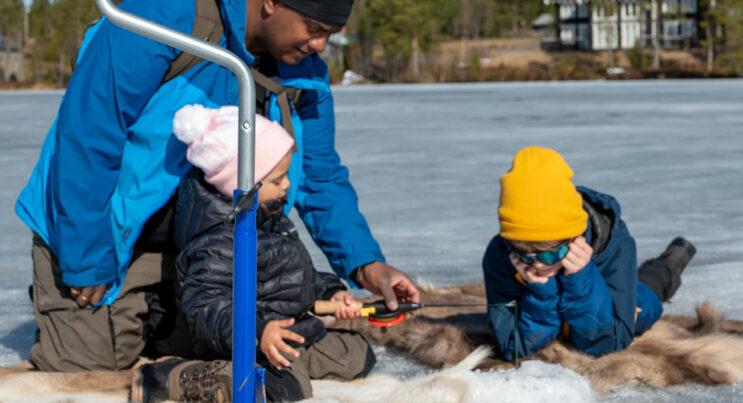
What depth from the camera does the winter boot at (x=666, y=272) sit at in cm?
319

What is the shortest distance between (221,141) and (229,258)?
29cm

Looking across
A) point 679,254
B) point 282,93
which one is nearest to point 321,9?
point 282,93

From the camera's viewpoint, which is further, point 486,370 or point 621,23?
point 621,23

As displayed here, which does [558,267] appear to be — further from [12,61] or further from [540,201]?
[12,61]

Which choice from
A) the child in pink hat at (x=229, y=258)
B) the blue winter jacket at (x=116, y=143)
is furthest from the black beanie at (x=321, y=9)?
the child in pink hat at (x=229, y=258)

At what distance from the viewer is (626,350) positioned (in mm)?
2578

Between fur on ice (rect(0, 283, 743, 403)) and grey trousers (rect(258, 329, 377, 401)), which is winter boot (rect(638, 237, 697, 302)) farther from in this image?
grey trousers (rect(258, 329, 377, 401))

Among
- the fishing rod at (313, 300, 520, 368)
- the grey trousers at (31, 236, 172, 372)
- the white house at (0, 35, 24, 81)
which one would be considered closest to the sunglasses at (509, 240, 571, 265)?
the fishing rod at (313, 300, 520, 368)

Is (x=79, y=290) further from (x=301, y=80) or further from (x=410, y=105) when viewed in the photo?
(x=410, y=105)

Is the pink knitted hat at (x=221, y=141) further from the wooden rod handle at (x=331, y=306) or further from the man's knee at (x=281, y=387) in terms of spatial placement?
the man's knee at (x=281, y=387)

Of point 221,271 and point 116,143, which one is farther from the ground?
point 116,143

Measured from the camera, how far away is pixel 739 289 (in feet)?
10.8

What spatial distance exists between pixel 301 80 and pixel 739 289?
179 centimetres

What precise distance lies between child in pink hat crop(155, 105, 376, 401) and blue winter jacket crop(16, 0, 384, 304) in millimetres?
126
